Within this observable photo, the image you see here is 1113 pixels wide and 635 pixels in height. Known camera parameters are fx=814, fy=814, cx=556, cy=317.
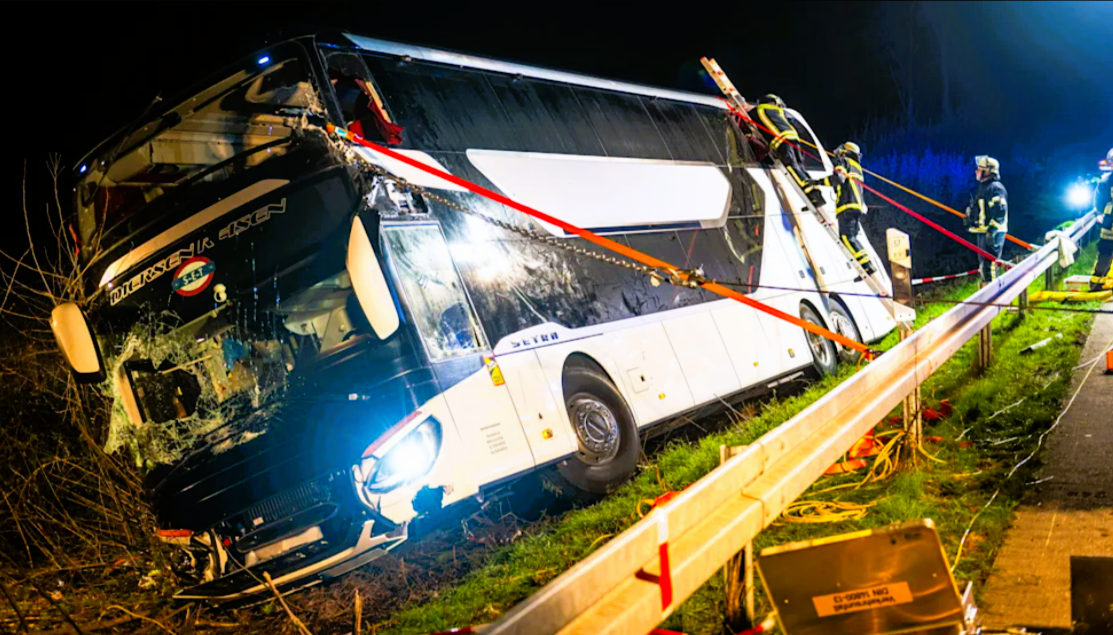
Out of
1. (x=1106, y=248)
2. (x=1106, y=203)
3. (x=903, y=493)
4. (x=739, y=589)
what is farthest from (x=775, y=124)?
(x=739, y=589)

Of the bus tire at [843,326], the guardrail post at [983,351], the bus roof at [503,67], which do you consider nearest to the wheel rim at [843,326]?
the bus tire at [843,326]

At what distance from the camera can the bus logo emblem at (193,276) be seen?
17.9ft

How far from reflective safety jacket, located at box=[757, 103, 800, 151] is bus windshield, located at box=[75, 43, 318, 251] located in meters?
6.59

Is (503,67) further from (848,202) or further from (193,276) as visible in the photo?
(848,202)

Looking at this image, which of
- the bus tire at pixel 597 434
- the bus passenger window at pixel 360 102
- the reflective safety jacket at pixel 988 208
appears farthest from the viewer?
the reflective safety jacket at pixel 988 208

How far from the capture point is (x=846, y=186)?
39.0 ft

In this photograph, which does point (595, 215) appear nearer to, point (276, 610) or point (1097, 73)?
point (276, 610)

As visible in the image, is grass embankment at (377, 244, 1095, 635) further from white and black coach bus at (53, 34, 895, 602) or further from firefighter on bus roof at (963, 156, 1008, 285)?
firefighter on bus roof at (963, 156, 1008, 285)

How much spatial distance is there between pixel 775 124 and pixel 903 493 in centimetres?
667

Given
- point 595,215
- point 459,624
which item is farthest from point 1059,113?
point 459,624

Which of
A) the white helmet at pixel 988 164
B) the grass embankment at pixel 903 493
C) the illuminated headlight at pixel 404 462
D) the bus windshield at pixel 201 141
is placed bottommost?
the grass embankment at pixel 903 493

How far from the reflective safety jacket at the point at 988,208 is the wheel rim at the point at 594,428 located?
29.3ft

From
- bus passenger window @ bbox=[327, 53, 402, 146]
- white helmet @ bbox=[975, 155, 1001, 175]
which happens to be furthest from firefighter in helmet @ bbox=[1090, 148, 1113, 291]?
bus passenger window @ bbox=[327, 53, 402, 146]

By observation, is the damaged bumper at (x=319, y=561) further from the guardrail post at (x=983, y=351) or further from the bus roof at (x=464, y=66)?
the guardrail post at (x=983, y=351)
